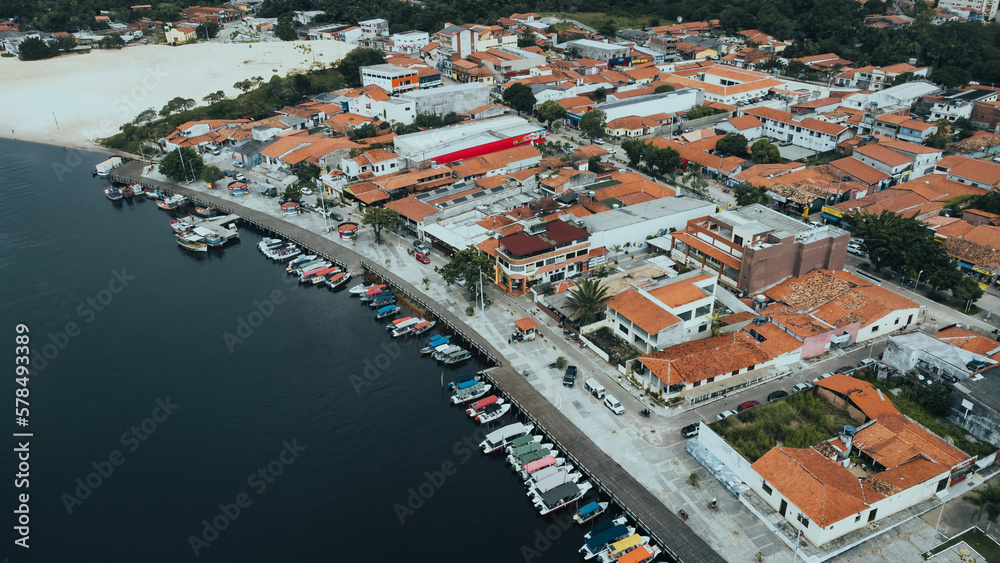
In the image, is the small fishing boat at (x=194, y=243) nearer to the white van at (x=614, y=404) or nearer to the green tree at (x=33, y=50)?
the white van at (x=614, y=404)

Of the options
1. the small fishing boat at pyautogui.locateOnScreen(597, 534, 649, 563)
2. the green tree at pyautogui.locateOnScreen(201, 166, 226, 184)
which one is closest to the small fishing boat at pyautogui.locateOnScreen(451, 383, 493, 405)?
the small fishing boat at pyautogui.locateOnScreen(597, 534, 649, 563)

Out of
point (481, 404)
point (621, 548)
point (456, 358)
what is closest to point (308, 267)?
point (456, 358)

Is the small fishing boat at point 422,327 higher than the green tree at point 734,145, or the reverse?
the green tree at point 734,145

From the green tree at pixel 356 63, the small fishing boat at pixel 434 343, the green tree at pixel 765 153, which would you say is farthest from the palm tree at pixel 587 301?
the green tree at pixel 356 63

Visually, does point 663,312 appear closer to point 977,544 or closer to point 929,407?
point 929,407

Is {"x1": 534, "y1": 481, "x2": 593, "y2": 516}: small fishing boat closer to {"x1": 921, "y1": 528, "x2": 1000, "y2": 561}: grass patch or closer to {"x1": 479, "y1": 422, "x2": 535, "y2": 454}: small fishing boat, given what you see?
{"x1": 479, "y1": 422, "x2": 535, "y2": 454}: small fishing boat

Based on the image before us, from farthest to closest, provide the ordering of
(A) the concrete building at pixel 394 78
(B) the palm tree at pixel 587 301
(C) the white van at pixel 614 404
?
(A) the concrete building at pixel 394 78 < (B) the palm tree at pixel 587 301 < (C) the white van at pixel 614 404
